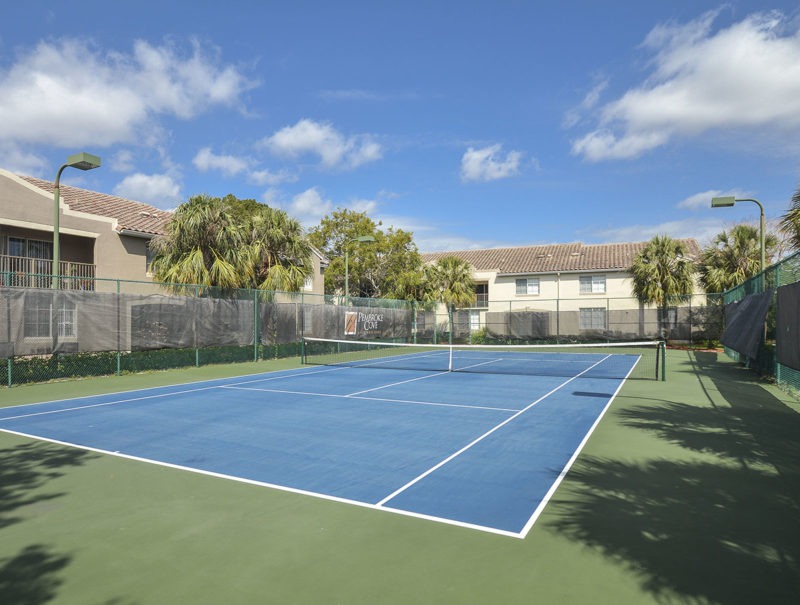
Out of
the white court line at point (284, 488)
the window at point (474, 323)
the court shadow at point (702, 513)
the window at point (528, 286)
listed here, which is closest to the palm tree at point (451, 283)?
the window at point (474, 323)

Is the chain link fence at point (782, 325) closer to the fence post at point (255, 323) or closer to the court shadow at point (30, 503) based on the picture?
the court shadow at point (30, 503)

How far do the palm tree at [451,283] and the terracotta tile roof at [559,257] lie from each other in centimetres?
754

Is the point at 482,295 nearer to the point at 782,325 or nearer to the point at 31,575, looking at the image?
the point at 782,325

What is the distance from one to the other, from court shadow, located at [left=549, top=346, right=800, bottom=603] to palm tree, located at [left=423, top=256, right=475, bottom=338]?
31.0 m

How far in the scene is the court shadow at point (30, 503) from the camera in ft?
12.7

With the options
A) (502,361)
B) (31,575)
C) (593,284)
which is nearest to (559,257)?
(593,284)

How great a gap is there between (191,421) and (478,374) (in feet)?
32.4

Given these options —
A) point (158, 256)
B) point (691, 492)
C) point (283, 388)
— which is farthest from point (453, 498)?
point (158, 256)

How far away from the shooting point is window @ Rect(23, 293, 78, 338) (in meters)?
14.0

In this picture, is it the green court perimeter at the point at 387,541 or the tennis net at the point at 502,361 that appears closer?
the green court perimeter at the point at 387,541

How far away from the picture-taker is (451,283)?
4031cm

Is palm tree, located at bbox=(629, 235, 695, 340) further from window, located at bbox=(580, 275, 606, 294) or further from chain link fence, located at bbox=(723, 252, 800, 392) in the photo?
chain link fence, located at bbox=(723, 252, 800, 392)

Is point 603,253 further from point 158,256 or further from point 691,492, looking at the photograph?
point 691,492

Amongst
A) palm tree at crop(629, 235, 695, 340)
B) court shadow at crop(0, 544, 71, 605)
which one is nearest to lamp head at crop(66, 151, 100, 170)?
court shadow at crop(0, 544, 71, 605)
